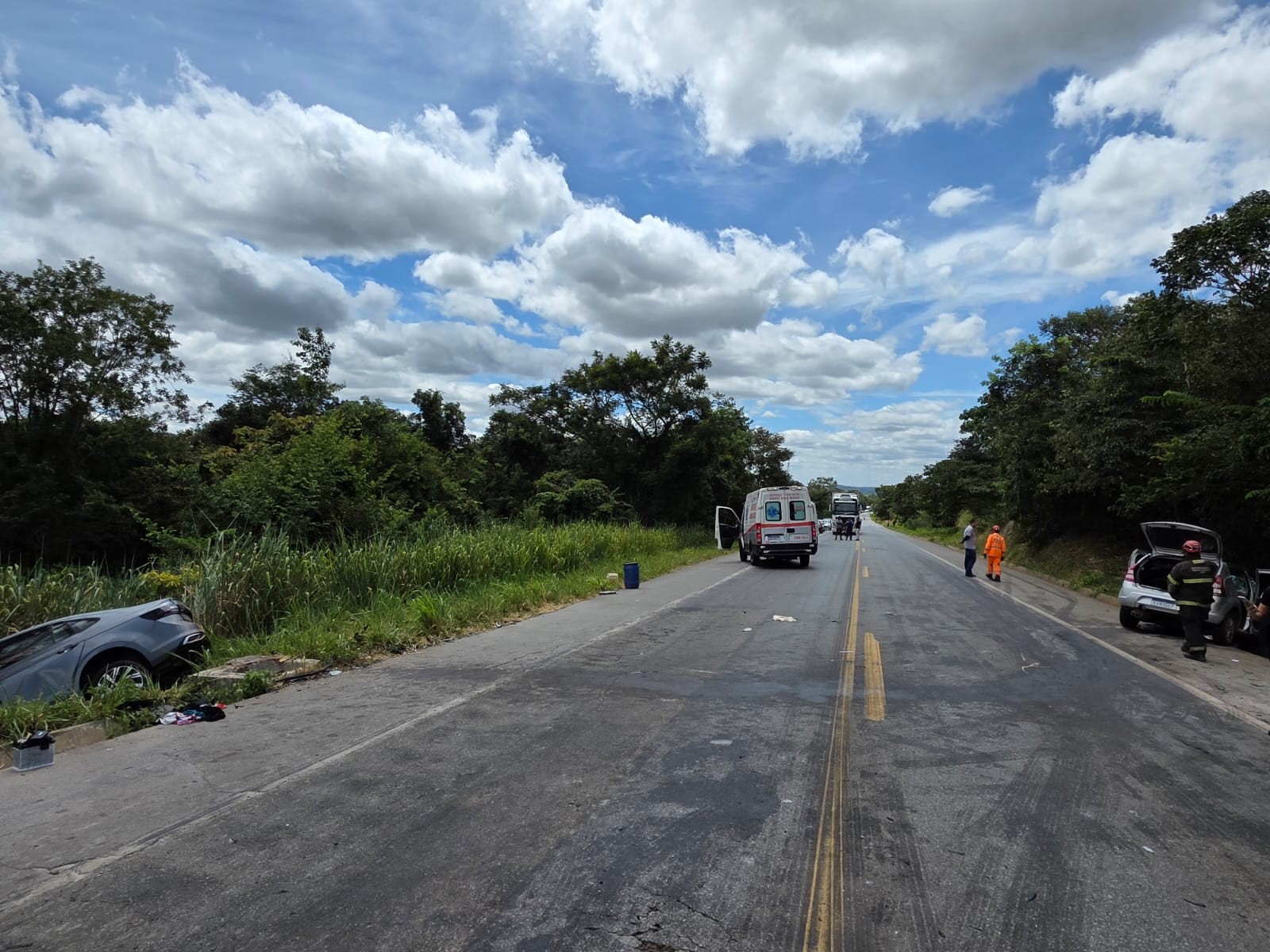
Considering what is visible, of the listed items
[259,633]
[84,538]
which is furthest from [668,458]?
[259,633]

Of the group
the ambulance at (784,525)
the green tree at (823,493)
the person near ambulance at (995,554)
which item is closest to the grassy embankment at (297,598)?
the ambulance at (784,525)

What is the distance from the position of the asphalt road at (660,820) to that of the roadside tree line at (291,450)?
1122cm

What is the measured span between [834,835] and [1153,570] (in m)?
11.6

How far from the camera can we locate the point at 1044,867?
3742mm

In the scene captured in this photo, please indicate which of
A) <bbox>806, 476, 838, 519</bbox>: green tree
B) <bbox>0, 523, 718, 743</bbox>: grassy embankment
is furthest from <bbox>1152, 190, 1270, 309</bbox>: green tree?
<bbox>806, 476, 838, 519</bbox>: green tree

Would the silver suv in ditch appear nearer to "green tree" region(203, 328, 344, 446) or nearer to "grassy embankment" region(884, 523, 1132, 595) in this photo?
"grassy embankment" region(884, 523, 1132, 595)

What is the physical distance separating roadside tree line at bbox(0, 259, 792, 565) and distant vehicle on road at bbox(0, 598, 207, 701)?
693cm

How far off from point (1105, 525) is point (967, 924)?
25.6m

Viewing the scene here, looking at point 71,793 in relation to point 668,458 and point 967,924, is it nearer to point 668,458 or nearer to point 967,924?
point 967,924

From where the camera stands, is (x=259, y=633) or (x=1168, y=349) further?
(x=1168, y=349)

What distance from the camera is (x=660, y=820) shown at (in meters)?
4.25

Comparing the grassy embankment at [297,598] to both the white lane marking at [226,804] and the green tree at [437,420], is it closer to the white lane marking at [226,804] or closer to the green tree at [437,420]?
the white lane marking at [226,804]

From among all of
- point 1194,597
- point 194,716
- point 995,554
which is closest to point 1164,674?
point 1194,597

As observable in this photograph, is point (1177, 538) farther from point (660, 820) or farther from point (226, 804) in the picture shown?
point (226, 804)
